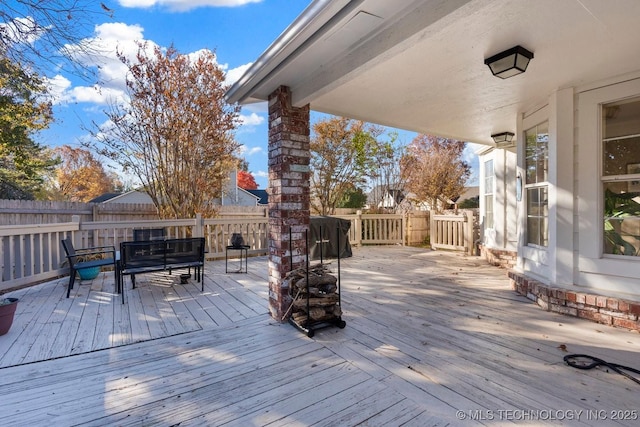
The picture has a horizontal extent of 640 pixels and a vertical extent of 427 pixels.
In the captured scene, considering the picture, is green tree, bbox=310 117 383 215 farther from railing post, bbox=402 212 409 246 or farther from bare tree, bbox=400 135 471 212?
bare tree, bbox=400 135 471 212

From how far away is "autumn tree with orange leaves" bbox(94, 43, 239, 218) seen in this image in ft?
21.5

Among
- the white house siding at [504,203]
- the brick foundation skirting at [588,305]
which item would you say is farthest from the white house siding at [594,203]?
the white house siding at [504,203]

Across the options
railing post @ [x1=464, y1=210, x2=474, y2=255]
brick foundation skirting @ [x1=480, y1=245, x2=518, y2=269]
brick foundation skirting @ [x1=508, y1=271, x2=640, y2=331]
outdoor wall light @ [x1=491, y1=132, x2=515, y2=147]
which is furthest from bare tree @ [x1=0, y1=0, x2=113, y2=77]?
railing post @ [x1=464, y1=210, x2=474, y2=255]

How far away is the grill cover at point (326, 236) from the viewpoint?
6.45 meters

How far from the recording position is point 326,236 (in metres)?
6.65

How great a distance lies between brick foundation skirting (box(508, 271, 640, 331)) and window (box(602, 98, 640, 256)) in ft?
1.71

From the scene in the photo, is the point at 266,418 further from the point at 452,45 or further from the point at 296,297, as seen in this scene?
the point at 452,45

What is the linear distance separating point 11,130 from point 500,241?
10774 millimetres

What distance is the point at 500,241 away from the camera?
6.09 meters

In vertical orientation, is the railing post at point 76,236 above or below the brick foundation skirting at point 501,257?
above

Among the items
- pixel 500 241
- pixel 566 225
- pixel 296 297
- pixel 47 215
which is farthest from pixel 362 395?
pixel 47 215

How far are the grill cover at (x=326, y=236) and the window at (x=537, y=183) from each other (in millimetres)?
3387

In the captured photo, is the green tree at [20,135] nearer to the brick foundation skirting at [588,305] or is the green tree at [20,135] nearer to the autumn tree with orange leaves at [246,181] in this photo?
the brick foundation skirting at [588,305]

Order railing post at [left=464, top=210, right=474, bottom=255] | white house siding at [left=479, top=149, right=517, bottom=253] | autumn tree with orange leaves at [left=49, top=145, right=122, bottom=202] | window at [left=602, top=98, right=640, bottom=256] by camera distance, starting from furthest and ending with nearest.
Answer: autumn tree with orange leaves at [left=49, top=145, right=122, bottom=202] → railing post at [left=464, top=210, right=474, bottom=255] → white house siding at [left=479, top=149, right=517, bottom=253] → window at [left=602, top=98, right=640, bottom=256]
